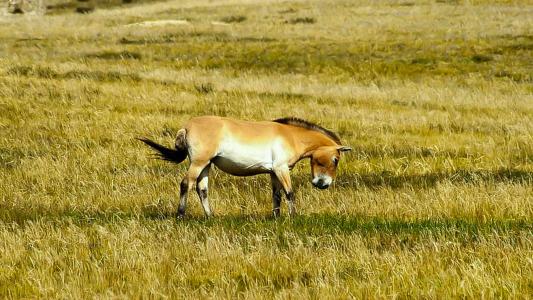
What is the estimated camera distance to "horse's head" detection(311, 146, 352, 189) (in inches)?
382

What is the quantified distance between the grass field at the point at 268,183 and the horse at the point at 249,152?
0.49 meters

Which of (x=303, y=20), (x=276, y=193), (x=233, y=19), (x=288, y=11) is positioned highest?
(x=276, y=193)

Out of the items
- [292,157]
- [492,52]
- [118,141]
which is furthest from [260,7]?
[292,157]

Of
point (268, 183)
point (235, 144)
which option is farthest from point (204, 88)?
point (235, 144)

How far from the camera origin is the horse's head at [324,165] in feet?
31.9

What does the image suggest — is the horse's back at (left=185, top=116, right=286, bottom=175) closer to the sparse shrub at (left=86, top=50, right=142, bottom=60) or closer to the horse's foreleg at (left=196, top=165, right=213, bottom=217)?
the horse's foreleg at (left=196, top=165, right=213, bottom=217)

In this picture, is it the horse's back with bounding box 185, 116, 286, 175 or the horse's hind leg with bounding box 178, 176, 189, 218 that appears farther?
the horse's hind leg with bounding box 178, 176, 189, 218

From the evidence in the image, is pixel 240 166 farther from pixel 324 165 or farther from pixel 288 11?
pixel 288 11

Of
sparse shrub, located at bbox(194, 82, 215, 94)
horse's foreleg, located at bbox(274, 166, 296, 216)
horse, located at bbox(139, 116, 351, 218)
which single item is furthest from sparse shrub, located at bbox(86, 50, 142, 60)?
horse's foreleg, located at bbox(274, 166, 296, 216)

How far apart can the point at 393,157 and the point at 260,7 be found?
48.0m

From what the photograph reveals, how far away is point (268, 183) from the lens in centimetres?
1239

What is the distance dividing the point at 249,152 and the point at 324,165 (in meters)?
1.04

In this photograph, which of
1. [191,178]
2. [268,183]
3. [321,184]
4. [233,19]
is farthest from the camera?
[233,19]

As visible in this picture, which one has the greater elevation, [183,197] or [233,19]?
[183,197]
